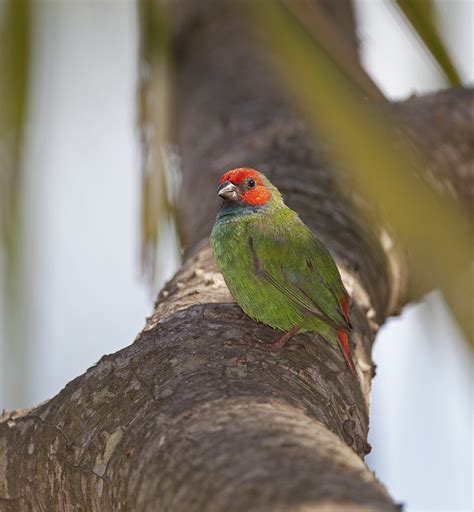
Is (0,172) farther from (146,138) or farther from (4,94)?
(146,138)

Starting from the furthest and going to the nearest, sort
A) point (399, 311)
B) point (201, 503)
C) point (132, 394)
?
point (399, 311)
point (132, 394)
point (201, 503)

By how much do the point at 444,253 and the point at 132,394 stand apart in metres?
1.34

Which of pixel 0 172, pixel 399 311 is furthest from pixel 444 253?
pixel 399 311

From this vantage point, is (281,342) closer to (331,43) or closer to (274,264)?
(274,264)

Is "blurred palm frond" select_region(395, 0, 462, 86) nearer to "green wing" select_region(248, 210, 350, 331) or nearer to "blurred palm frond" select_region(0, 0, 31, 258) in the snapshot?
"blurred palm frond" select_region(0, 0, 31, 258)

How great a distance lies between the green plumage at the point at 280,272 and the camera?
312 centimetres

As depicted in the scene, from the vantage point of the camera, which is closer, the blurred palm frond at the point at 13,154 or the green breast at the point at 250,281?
the blurred palm frond at the point at 13,154

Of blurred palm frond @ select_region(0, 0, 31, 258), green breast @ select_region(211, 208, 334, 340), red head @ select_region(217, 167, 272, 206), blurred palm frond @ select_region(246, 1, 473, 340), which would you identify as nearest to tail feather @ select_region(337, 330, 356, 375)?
green breast @ select_region(211, 208, 334, 340)

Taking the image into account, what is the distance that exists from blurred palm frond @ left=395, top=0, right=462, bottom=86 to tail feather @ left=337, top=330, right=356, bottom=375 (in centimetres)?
142

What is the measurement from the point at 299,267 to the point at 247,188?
467 mm

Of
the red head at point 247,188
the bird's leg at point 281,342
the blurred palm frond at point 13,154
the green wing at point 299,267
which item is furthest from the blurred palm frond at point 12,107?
the red head at point 247,188

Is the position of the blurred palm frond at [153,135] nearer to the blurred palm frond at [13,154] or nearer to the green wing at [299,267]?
the green wing at [299,267]

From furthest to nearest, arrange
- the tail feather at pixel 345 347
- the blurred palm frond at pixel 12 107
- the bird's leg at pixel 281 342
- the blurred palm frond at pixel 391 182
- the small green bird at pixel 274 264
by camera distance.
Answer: the small green bird at pixel 274 264, the tail feather at pixel 345 347, the bird's leg at pixel 281 342, the blurred palm frond at pixel 12 107, the blurred palm frond at pixel 391 182

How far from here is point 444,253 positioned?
1.08 metres
